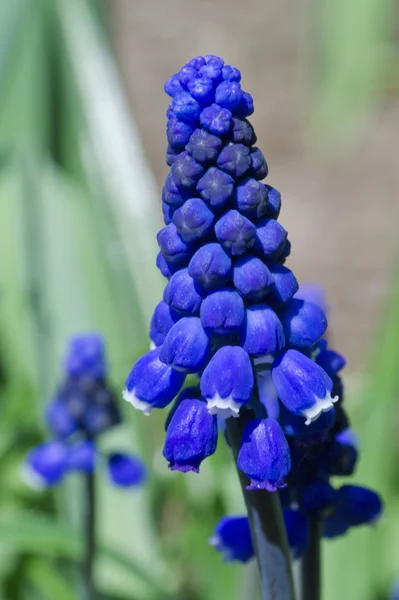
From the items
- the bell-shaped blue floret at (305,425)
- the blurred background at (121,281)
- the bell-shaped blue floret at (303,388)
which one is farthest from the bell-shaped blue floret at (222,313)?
the blurred background at (121,281)

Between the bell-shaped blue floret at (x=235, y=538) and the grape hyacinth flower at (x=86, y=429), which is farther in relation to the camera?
the grape hyacinth flower at (x=86, y=429)

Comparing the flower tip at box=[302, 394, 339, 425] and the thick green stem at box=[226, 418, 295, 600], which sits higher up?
the flower tip at box=[302, 394, 339, 425]

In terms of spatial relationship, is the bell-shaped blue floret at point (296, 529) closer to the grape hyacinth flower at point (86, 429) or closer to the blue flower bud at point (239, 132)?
the blue flower bud at point (239, 132)

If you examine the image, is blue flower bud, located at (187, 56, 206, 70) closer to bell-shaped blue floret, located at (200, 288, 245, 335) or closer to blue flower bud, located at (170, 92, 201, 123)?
blue flower bud, located at (170, 92, 201, 123)

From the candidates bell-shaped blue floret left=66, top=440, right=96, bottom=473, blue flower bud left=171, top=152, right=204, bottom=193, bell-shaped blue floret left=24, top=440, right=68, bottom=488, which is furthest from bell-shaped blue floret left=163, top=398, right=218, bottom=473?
bell-shaped blue floret left=24, top=440, right=68, bottom=488

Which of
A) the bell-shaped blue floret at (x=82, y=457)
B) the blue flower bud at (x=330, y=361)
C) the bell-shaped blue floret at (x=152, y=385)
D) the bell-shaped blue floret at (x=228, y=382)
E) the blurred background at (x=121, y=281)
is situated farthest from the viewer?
the blurred background at (x=121, y=281)

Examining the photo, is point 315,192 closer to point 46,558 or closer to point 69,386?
point 46,558

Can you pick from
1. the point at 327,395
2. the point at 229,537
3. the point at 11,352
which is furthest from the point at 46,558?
the point at 327,395
